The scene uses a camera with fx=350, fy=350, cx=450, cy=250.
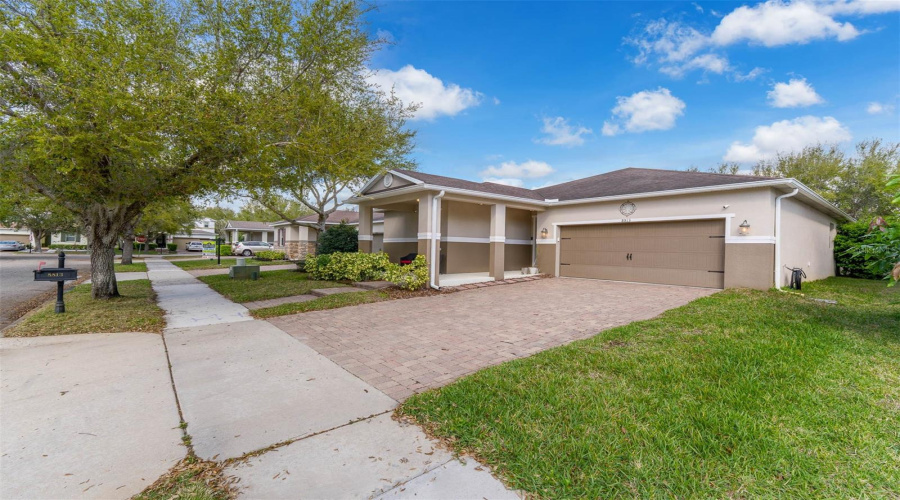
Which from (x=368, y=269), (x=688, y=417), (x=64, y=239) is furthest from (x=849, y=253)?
(x=64, y=239)

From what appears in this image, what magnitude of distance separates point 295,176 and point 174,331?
834 cm

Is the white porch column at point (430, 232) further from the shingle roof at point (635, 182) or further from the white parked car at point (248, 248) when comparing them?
the white parked car at point (248, 248)

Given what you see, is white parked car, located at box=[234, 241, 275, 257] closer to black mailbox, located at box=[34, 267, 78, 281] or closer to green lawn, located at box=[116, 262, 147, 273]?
green lawn, located at box=[116, 262, 147, 273]

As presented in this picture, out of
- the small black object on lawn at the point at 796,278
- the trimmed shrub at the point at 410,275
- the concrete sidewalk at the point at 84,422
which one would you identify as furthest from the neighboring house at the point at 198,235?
the small black object on lawn at the point at 796,278

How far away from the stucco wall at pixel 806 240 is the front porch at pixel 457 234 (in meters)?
6.94

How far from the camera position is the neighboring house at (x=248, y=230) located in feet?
124

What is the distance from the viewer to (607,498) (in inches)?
75.5

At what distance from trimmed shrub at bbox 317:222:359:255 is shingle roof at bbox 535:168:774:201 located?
7516 millimetres

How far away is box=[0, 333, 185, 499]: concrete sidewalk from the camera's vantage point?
A: 2.11 m

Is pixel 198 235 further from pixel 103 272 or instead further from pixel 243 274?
pixel 103 272

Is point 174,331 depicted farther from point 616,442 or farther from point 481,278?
point 481,278

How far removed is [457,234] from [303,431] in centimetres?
984

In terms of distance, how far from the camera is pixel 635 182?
11984 mm

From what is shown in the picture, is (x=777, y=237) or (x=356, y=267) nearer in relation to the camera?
(x=777, y=237)
